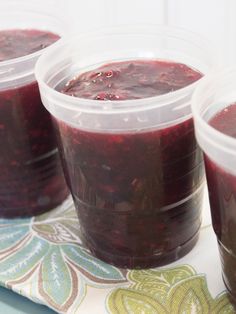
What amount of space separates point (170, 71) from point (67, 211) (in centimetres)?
31

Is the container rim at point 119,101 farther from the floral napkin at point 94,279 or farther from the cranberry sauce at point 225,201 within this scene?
the floral napkin at point 94,279

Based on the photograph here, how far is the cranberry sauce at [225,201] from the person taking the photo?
674 millimetres

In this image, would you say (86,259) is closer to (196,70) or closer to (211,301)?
(211,301)

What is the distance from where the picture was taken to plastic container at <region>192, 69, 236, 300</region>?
0.65 meters

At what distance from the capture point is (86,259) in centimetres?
89

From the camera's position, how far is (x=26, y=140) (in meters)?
0.94

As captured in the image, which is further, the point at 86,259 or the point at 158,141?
the point at 86,259

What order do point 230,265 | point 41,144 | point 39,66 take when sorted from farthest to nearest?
point 41,144
point 39,66
point 230,265

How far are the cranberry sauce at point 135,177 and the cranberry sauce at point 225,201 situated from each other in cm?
7

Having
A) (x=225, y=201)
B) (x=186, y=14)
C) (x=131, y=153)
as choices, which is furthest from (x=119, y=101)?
(x=186, y=14)

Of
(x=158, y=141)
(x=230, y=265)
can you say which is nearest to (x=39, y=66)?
(x=158, y=141)

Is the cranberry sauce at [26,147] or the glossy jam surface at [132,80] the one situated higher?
the glossy jam surface at [132,80]

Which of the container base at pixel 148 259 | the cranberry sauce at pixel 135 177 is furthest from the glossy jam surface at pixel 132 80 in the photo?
the container base at pixel 148 259

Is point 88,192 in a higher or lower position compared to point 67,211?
higher
